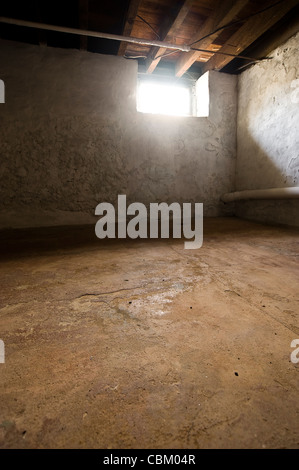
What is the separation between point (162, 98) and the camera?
434 cm

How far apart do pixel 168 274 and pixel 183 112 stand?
387cm

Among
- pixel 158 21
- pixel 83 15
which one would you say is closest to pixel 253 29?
pixel 158 21

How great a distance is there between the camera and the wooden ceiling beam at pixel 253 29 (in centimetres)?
288

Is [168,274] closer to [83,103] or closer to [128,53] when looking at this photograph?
[83,103]

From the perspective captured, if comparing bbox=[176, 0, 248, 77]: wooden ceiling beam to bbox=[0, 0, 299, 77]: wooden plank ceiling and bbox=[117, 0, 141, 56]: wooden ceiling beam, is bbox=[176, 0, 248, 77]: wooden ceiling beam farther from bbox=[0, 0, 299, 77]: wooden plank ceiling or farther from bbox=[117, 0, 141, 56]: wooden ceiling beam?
bbox=[117, 0, 141, 56]: wooden ceiling beam

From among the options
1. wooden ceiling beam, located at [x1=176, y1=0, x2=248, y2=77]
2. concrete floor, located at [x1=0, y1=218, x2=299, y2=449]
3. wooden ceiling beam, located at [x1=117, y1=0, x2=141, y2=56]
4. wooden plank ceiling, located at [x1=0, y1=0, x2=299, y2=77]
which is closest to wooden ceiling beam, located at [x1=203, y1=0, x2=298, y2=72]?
wooden plank ceiling, located at [x1=0, y1=0, x2=299, y2=77]

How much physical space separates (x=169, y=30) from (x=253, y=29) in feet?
3.63

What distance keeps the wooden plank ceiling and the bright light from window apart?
1.54ft

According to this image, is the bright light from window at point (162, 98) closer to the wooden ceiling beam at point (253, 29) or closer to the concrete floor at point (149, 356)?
the wooden ceiling beam at point (253, 29)

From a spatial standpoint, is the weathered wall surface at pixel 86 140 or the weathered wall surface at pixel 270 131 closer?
the weathered wall surface at pixel 270 131

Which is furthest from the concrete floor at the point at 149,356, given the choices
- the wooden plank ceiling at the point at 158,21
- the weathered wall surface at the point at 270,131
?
the wooden plank ceiling at the point at 158,21

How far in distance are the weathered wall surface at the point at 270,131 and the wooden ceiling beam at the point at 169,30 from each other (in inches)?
57.9

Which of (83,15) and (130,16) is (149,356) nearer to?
(130,16)

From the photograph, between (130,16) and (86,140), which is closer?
(130,16)
